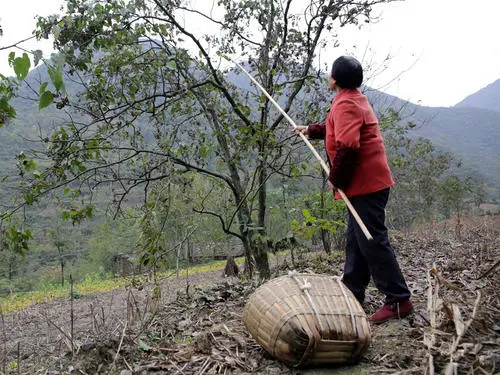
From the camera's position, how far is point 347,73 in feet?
→ 11.1

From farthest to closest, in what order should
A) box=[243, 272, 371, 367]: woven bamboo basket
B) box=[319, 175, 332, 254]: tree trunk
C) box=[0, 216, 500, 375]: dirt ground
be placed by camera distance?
box=[319, 175, 332, 254]: tree trunk, box=[243, 272, 371, 367]: woven bamboo basket, box=[0, 216, 500, 375]: dirt ground

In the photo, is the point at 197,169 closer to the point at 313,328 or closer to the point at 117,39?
the point at 117,39

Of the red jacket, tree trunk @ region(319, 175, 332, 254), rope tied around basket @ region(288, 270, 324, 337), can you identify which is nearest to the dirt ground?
rope tied around basket @ region(288, 270, 324, 337)

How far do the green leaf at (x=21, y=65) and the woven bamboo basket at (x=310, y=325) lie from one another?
6.36 ft

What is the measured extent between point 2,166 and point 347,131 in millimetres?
72408

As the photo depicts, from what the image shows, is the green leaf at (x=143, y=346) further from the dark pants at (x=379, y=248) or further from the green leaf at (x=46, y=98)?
the green leaf at (x=46, y=98)

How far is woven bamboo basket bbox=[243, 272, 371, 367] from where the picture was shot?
2.57 meters

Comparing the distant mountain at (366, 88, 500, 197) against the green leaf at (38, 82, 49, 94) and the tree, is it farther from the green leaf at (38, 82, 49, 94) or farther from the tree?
the green leaf at (38, 82, 49, 94)

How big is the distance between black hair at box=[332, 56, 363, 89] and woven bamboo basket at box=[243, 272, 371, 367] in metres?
1.62

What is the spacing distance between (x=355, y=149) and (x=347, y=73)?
66 centimetres

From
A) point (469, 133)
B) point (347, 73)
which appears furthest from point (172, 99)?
point (469, 133)

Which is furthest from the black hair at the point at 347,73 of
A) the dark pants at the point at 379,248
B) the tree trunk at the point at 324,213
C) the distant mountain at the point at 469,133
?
the distant mountain at the point at 469,133

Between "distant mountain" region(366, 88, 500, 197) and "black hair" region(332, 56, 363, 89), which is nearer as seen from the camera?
"black hair" region(332, 56, 363, 89)

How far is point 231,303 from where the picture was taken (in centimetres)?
475
